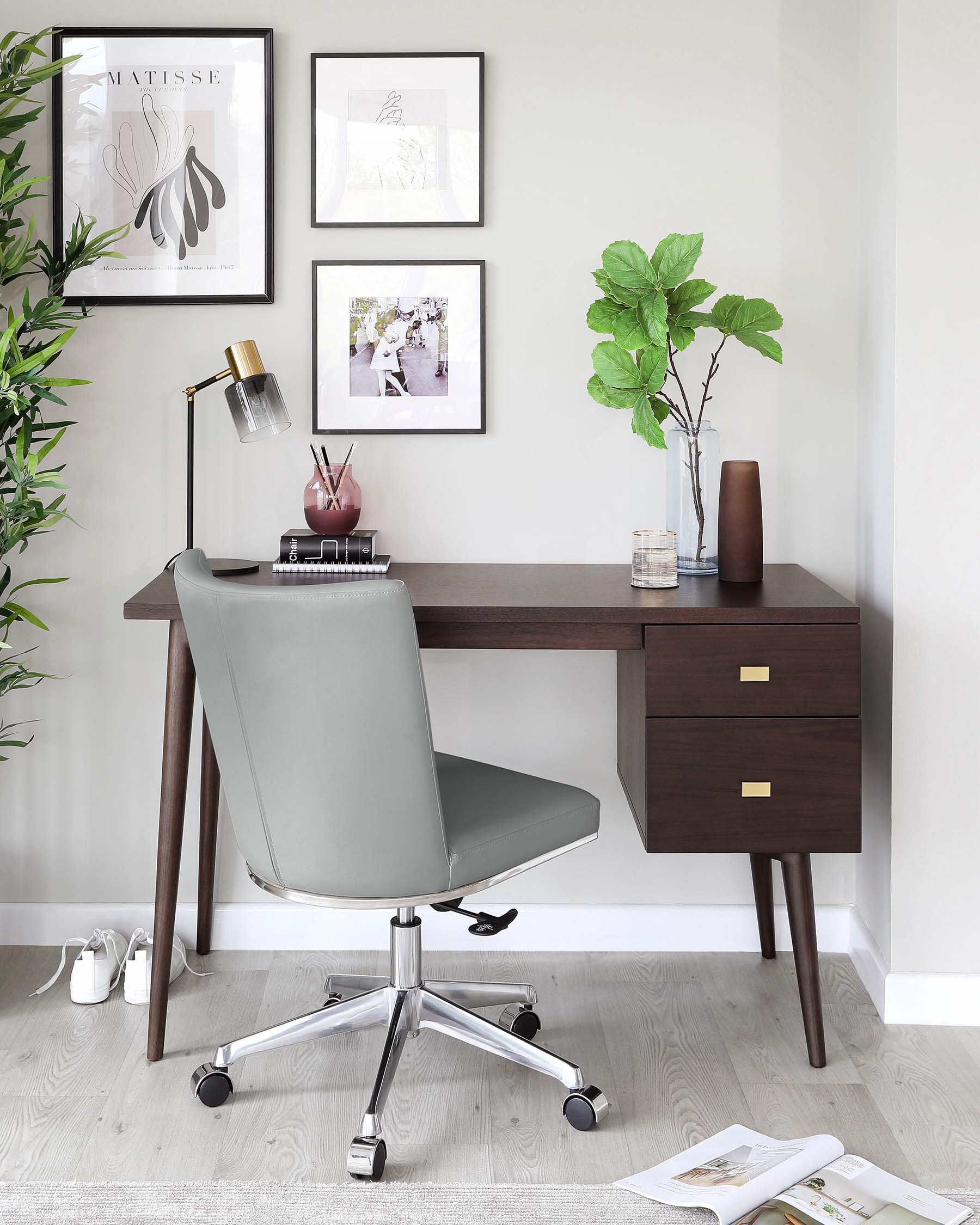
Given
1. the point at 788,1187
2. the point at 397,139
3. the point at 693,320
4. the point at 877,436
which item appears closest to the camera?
the point at 788,1187

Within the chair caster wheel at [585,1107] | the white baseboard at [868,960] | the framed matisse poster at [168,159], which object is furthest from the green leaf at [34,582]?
the white baseboard at [868,960]

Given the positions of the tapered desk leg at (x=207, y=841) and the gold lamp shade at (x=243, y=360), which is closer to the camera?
the gold lamp shade at (x=243, y=360)

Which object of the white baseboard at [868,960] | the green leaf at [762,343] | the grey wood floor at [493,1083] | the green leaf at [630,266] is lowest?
the grey wood floor at [493,1083]

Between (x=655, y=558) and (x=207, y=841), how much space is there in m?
1.16

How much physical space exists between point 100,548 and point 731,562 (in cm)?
137

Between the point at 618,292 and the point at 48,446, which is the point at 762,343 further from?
the point at 48,446

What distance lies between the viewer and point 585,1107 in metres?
1.76

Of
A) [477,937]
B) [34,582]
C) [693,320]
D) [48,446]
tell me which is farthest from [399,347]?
[477,937]

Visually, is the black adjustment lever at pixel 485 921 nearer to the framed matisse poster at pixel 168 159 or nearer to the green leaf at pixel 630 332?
the green leaf at pixel 630 332

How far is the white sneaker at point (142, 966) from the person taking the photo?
222 centimetres

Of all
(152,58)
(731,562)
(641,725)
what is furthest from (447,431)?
(152,58)

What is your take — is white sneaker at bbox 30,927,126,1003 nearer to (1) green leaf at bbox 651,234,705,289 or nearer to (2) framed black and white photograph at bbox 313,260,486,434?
(2) framed black and white photograph at bbox 313,260,486,434

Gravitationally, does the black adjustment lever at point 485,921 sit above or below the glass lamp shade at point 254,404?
below

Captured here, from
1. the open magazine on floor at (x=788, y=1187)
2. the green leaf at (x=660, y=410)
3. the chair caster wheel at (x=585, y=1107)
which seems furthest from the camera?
the green leaf at (x=660, y=410)
